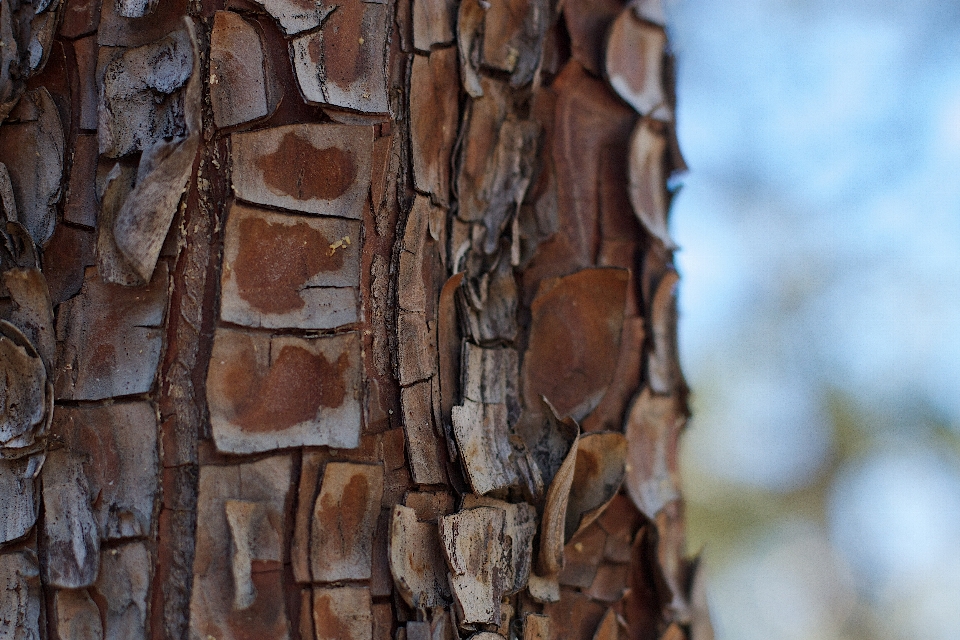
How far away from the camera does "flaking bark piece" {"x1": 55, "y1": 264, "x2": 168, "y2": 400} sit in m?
0.52

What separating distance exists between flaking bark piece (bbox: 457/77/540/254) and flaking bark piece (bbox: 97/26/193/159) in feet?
0.71

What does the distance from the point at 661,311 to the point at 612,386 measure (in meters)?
0.09

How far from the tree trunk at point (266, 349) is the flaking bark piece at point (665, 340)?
103 millimetres

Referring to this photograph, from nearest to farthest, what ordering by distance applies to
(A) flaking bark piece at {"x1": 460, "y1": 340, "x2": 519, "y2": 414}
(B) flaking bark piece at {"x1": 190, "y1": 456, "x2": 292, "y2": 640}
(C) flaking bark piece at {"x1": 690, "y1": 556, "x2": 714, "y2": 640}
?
(B) flaking bark piece at {"x1": 190, "y1": 456, "x2": 292, "y2": 640}, (A) flaking bark piece at {"x1": 460, "y1": 340, "x2": 519, "y2": 414}, (C) flaking bark piece at {"x1": 690, "y1": 556, "x2": 714, "y2": 640}

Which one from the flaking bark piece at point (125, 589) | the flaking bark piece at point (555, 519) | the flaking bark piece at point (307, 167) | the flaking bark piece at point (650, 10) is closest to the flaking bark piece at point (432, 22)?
the flaking bark piece at point (307, 167)

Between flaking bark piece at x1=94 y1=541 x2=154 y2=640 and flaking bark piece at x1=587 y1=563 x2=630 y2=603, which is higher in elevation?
flaking bark piece at x1=94 y1=541 x2=154 y2=640

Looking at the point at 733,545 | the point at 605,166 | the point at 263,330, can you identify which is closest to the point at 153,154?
the point at 263,330

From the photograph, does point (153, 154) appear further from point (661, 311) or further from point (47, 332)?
point (661, 311)

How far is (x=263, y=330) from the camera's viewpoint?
1.71 feet

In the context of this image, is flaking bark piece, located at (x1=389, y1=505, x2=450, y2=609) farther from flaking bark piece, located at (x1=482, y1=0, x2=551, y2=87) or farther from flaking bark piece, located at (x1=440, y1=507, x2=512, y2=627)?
flaking bark piece, located at (x1=482, y1=0, x2=551, y2=87)

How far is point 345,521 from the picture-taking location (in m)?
0.52

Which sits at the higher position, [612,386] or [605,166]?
[605,166]

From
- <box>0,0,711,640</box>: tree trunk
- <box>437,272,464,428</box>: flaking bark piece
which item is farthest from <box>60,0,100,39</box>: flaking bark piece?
<box>437,272,464,428</box>: flaking bark piece

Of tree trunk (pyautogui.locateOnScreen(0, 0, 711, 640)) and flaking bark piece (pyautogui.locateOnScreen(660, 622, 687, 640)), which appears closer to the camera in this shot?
tree trunk (pyautogui.locateOnScreen(0, 0, 711, 640))
